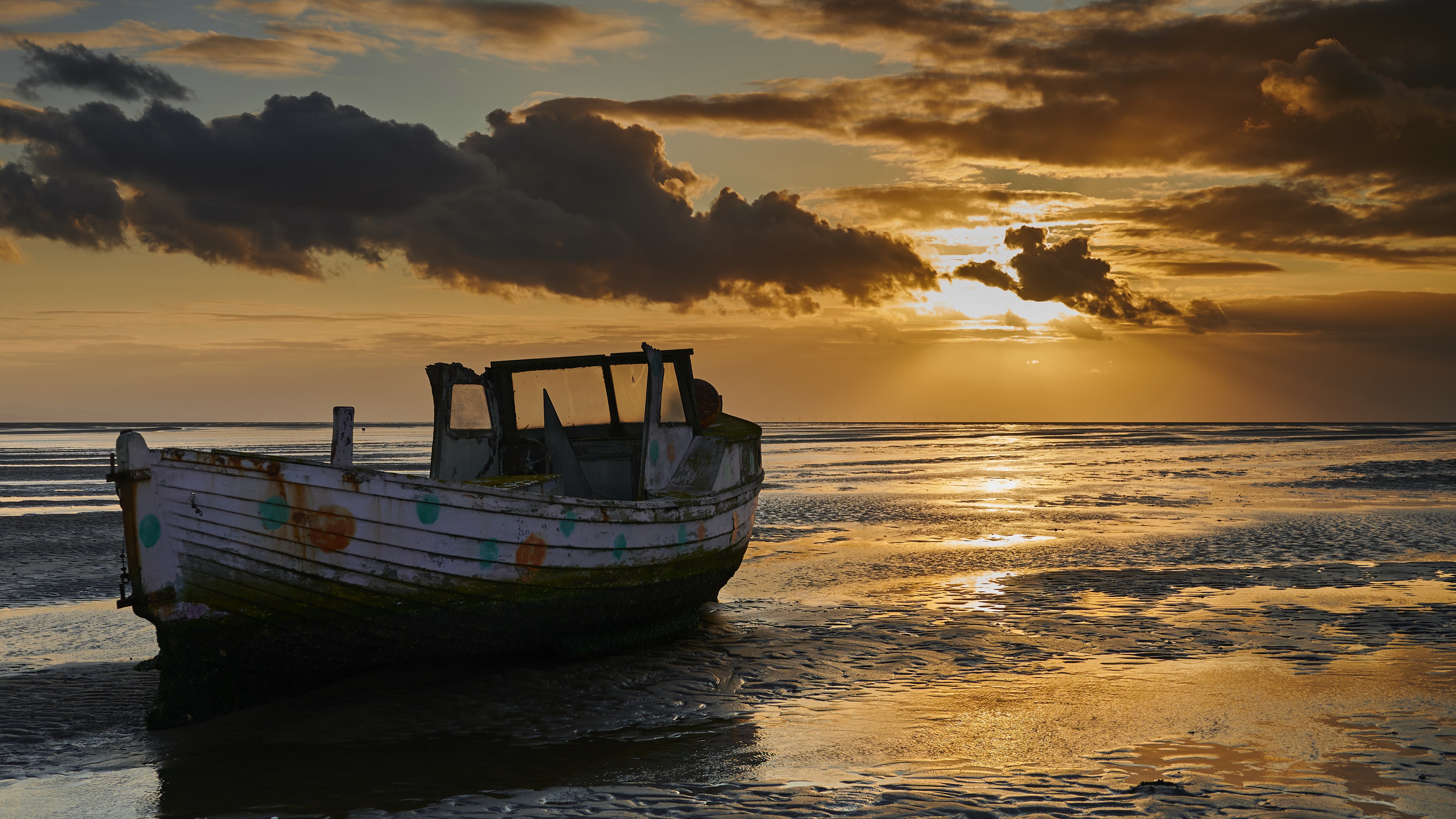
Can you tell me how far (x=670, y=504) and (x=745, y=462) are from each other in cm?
306

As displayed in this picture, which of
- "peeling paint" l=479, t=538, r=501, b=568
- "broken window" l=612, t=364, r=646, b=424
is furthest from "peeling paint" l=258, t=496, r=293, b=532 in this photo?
"broken window" l=612, t=364, r=646, b=424

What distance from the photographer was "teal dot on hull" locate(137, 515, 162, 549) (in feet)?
24.8

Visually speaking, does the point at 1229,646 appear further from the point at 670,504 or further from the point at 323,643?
the point at 323,643

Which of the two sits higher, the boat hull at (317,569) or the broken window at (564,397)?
the broken window at (564,397)

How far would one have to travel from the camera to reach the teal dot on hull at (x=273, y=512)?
7715 mm

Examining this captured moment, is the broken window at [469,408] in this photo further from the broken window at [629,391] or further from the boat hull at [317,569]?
the boat hull at [317,569]

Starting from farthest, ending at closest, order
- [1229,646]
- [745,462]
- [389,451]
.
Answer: [389,451] → [745,462] → [1229,646]

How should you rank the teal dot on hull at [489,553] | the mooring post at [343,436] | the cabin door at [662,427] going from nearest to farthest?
1. the teal dot on hull at [489,553]
2. the mooring post at [343,436]
3. the cabin door at [662,427]

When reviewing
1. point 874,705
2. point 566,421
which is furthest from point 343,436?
point 874,705

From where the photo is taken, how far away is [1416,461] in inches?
1722

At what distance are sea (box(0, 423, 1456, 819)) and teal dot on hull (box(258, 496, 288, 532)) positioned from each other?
1.57 m

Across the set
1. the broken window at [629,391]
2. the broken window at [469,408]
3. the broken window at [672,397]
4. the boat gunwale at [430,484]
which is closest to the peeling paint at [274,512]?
the boat gunwale at [430,484]

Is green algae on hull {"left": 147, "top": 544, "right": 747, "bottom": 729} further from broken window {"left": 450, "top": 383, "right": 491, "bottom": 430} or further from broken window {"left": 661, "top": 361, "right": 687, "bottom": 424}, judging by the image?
broken window {"left": 450, "top": 383, "right": 491, "bottom": 430}

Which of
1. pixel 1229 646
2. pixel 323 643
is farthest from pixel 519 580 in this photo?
pixel 1229 646
